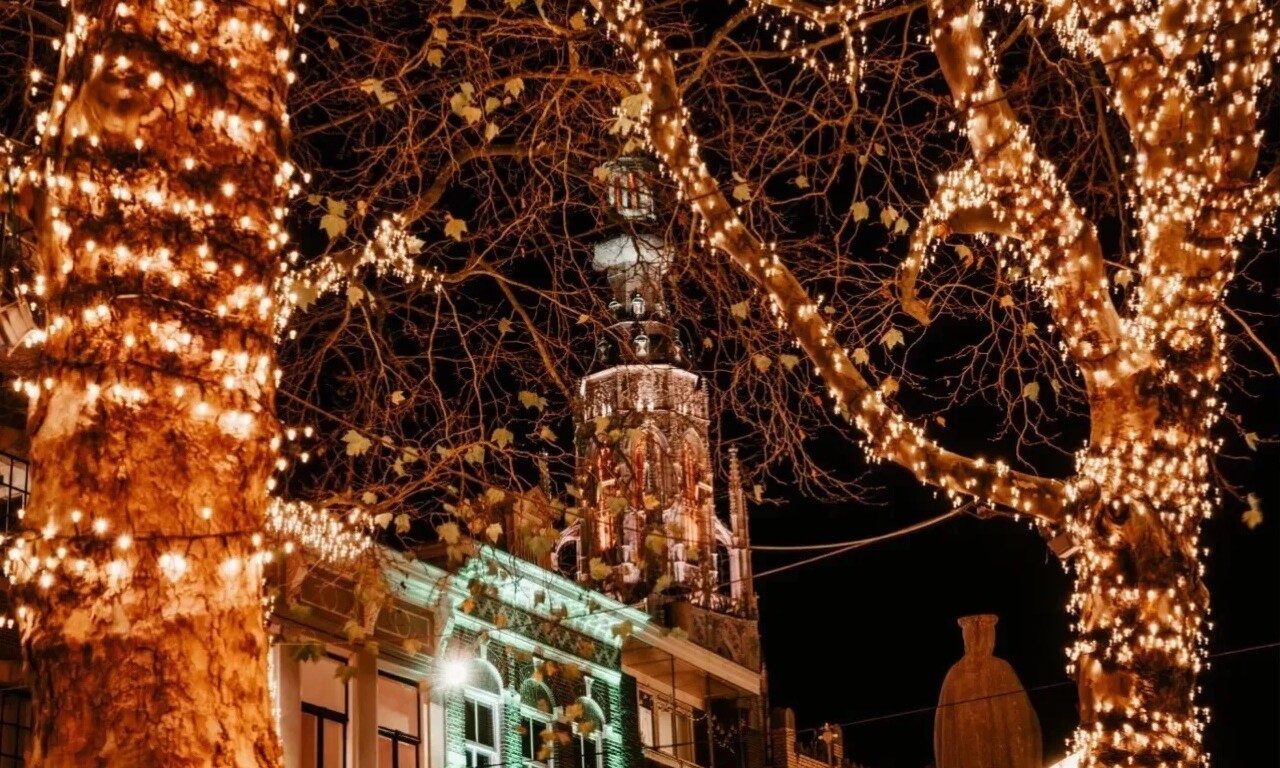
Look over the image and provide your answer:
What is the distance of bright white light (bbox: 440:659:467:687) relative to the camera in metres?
25.2

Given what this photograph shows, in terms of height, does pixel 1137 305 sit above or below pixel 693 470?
below

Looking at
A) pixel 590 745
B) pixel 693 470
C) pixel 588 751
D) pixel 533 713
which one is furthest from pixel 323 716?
pixel 693 470

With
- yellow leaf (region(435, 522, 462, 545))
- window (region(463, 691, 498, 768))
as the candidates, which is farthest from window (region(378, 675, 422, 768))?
yellow leaf (region(435, 522, 462, 545))

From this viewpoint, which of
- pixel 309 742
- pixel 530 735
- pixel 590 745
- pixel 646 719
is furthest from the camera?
pixel 646 719

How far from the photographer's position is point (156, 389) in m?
5.71

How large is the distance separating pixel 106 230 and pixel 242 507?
1.02 meters

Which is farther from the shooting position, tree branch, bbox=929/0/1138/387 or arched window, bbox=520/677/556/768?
arched window, bbox=520/677/556/768

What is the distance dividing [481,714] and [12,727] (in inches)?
414

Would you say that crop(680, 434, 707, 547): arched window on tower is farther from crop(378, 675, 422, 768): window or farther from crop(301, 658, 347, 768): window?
crop(301, 658, 347, 768): window

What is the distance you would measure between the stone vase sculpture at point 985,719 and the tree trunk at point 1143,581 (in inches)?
44.8

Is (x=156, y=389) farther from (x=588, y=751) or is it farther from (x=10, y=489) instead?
(x=588, y=751)

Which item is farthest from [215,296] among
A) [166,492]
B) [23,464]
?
[23,464]

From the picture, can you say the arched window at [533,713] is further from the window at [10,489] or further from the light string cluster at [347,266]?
the light string cluster at [347,266]

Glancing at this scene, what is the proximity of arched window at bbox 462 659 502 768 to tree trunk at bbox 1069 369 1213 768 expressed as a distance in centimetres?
1729
